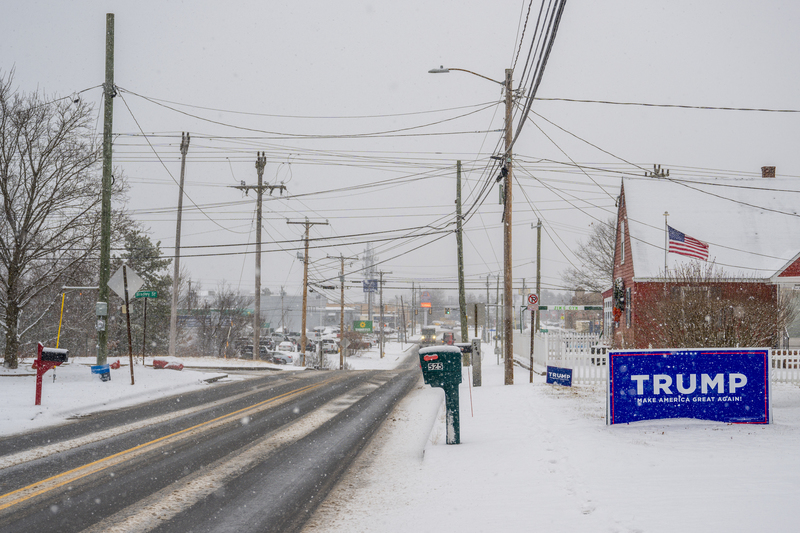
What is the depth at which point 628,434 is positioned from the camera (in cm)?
871

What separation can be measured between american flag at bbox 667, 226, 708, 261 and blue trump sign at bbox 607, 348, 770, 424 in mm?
15480

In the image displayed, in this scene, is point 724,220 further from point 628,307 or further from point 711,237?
point 628,307

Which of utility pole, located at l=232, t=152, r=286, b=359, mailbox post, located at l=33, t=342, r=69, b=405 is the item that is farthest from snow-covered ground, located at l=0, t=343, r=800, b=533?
utility pole, located at l=232, t=152, r=286, b=359

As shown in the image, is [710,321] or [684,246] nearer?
[710,321]

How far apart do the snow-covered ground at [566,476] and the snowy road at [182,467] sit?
1.83 feet

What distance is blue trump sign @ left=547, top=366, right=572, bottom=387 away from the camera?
15.0m

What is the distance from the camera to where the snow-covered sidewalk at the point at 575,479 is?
17.3 ft

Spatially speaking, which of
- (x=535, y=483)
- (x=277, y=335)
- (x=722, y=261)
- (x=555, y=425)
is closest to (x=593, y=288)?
(x=722, y=261)

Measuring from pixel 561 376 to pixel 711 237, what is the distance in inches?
672

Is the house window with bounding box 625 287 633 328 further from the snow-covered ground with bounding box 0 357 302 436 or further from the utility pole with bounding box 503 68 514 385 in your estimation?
the snow-covered ground with bounding box 0 357 302 436

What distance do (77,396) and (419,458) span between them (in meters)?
9.80

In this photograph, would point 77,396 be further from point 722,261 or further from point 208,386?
point 722,261

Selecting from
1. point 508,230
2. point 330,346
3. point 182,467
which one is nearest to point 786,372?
point 508,230

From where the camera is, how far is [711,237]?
27781 millimetres
